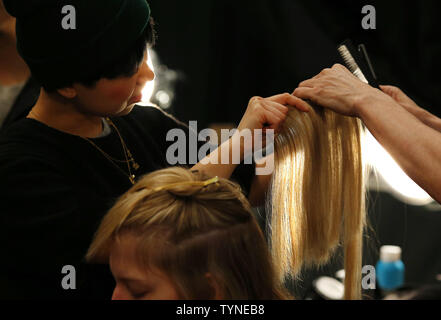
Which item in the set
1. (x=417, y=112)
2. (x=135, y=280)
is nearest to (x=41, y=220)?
(x=135, y=280)

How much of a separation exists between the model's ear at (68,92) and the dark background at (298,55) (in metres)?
0.70

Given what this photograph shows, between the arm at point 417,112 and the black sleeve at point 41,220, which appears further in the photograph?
the arm at point 417,112

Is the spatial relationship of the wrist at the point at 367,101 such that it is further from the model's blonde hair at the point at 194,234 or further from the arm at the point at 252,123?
the model's blonde hair at the point at 194,234

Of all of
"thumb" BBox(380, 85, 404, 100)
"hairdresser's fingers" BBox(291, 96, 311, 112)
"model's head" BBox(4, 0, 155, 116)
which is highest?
"model's head" BBox(4, 0, 155, 116)

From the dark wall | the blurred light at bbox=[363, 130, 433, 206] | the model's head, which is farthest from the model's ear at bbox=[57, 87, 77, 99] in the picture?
the dark wall

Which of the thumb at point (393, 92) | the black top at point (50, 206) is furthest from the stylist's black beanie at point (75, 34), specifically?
the thumb at point (393, 92)

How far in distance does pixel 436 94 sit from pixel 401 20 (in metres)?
0.31

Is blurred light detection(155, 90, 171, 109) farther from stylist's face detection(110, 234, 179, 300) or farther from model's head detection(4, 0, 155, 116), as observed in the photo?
stylist's face detection(110, 234, 179, 300)

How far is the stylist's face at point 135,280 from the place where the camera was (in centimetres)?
88

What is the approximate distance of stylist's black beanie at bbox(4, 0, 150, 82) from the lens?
0.90 m

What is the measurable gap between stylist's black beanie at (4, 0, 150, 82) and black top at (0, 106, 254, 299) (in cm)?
15

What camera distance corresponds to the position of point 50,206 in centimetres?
96

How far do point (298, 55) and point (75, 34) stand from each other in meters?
1.50

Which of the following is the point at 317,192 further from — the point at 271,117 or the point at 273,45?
the point at 273,45
